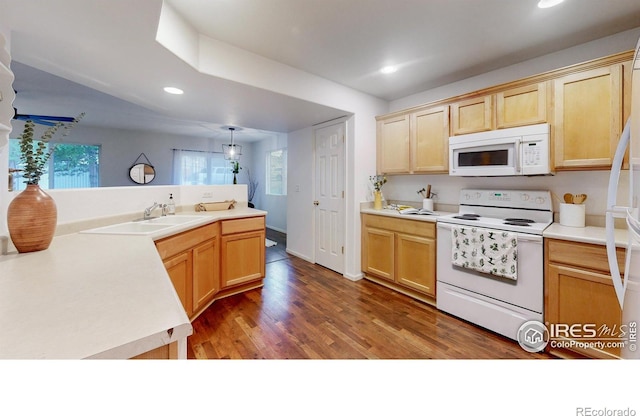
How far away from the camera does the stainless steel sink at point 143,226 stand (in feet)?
5.53

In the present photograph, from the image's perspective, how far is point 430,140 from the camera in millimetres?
2652

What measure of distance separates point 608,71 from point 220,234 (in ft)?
10.8

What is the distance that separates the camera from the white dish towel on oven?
1867 millimetres

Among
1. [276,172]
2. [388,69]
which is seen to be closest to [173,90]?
[388,69]

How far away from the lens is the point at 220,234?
252 centimetres

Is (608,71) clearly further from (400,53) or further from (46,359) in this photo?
(46,359)

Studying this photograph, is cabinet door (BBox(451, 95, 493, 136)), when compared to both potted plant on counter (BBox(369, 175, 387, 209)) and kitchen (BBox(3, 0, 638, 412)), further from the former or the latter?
potted plant on counter (BBox(369, 175, 387, 209))

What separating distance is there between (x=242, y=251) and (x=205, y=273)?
478 mm

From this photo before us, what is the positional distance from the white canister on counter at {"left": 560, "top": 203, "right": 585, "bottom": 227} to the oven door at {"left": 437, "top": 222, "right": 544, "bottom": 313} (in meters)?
0.40

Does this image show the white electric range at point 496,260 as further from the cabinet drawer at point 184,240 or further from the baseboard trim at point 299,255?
the cabinet drawer at point 184,240

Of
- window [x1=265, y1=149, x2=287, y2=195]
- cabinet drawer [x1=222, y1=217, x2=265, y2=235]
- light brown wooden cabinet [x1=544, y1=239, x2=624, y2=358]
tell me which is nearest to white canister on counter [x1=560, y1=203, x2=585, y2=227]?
light brown wooden cabinet [x1=544, y1=239, x2=624, y2=358]

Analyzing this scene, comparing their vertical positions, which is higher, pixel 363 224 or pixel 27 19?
pixel 27 19

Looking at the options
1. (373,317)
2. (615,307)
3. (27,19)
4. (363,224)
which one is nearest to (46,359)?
(27,19)
